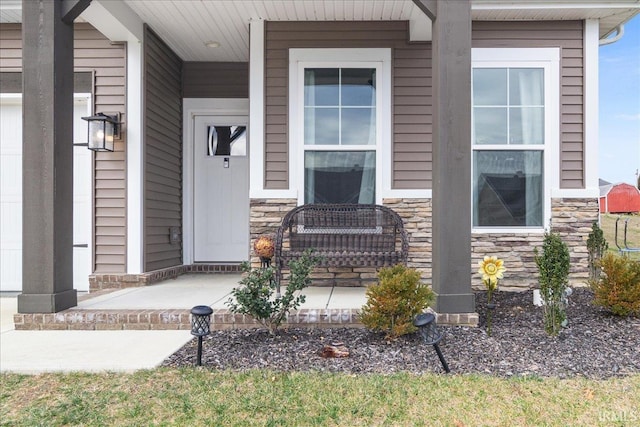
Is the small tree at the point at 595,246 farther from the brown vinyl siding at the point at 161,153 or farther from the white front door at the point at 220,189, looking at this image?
the brown vinyl siding at the point at 161,153

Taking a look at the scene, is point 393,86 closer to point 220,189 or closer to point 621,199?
point 220,189

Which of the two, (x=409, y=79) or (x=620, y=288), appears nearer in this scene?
(x=620, y=288)

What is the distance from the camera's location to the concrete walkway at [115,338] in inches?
106

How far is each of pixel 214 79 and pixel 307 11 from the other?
1.86 meters

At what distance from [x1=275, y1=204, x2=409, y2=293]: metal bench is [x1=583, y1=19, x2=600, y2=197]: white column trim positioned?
217 cm

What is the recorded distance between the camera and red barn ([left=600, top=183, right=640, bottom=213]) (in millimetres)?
6910

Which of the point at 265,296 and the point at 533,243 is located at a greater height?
the point at 533,243

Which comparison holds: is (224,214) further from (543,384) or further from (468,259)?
(543,384)

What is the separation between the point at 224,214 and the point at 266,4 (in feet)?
8.84

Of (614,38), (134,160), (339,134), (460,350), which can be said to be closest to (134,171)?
(134,160)

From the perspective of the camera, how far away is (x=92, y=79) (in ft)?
16.2

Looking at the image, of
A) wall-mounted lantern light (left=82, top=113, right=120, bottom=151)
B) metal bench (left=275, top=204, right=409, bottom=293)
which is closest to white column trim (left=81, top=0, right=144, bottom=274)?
wall-mounted lantern light (left=82, top=113, right=120, bottom=151)

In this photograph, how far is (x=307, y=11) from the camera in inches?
184

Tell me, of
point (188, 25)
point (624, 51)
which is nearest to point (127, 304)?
point (188, 25)
